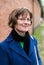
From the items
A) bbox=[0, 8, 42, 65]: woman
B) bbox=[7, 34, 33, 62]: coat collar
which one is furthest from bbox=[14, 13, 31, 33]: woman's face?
bbox=[7, 34, 33, 62]: coat collar

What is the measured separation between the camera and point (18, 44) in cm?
333

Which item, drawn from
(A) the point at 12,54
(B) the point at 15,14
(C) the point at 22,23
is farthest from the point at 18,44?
(B) the point at 15,14

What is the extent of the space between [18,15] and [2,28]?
17.1 feet

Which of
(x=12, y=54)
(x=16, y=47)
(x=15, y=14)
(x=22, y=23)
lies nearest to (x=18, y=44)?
(x=16, y=47)

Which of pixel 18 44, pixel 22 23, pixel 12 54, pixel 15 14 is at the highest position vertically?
pixel 15 14

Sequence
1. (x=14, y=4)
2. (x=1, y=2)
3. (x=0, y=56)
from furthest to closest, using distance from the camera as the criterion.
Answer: (x=14, y=4), (x=1, y=2), (x=0, y=56)

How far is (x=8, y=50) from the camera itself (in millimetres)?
3271

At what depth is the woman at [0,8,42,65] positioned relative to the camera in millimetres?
3271

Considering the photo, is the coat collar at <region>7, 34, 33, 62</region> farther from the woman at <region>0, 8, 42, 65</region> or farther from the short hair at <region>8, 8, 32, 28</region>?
the short hair at <region>8, 8, 32, 28</region>

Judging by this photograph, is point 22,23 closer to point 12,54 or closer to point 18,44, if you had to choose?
point 18,44

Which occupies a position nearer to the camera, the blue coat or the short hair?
the blue coat

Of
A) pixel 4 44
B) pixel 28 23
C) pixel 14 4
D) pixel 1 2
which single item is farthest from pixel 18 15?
pixel 14 4

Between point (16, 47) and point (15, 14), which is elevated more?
point (15, 14)

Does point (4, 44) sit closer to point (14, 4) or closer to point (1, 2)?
point (1, 2)
